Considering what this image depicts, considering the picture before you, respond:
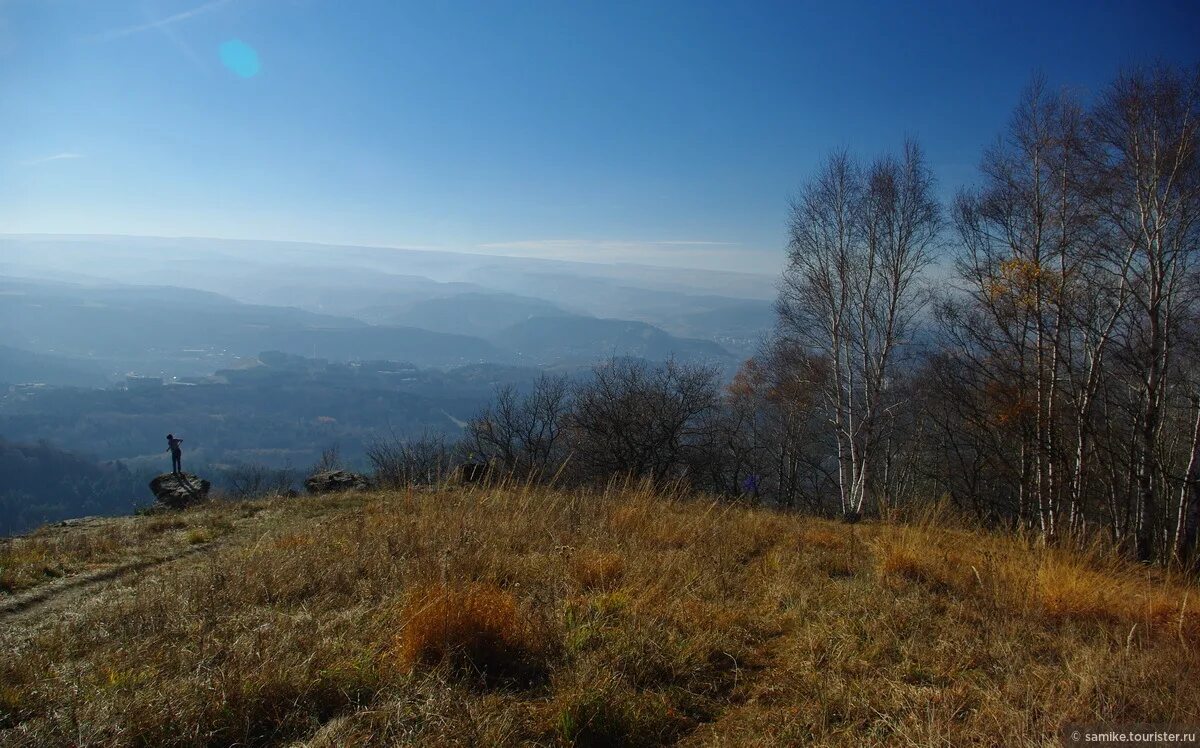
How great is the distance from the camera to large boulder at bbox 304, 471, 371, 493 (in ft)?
44.1

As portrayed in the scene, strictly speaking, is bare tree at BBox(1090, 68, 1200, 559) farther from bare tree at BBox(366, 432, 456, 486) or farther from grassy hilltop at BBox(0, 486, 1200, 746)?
bare tree at BBox(366, 432, 456, 486)

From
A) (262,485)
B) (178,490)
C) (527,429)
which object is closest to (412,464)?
(178,490)

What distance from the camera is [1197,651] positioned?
2637 millimetres

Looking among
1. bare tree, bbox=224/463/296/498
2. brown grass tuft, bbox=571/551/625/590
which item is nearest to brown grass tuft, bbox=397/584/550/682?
brown grass tuft, bbox=571/551/625/590

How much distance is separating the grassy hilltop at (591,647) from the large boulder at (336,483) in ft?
28.8

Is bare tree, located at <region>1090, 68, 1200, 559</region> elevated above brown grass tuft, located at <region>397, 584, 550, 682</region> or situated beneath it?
elevated above

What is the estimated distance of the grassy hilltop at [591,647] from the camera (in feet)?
6.70

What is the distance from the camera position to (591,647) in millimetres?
2707

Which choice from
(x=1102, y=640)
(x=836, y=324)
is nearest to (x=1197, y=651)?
(x=1102, y=640)

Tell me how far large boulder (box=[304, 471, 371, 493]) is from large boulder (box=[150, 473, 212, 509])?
2293mm

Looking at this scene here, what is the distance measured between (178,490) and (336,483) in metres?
3.52

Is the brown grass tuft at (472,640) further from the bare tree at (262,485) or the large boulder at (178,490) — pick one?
the large boulder at (178,490)

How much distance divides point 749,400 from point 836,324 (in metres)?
12.8

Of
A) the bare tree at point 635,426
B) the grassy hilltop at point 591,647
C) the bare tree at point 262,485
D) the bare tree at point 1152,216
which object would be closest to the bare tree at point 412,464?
the grassy hilltop at point 591,647
